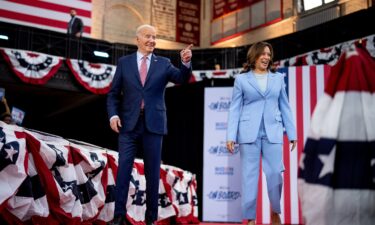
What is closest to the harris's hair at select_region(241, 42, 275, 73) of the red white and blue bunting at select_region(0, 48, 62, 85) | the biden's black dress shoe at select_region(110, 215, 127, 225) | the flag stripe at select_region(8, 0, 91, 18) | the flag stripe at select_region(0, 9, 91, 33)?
the biden's black dress shoe at select_region(110, 215, 127, 225)

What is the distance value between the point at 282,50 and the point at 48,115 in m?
9.24

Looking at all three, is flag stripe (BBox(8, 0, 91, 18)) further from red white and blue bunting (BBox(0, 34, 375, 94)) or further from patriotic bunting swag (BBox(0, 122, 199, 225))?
patriotic bunting swag (BBox(0, 122, 199, 225))

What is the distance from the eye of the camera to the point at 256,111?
10.5 feet

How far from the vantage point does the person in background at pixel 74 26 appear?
1227 centimetres

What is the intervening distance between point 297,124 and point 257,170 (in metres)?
3.79

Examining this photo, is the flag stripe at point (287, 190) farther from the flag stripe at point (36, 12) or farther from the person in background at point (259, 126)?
the flag stripe at point (36, 12)

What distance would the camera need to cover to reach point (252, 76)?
3270 mm

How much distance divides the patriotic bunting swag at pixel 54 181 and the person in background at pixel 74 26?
8077mm

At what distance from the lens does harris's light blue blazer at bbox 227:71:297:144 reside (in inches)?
126

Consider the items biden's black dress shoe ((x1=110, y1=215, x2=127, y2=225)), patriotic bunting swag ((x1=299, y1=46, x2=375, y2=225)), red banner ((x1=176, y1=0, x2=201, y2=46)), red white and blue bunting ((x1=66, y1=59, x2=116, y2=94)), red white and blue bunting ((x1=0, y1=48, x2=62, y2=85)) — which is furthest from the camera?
red banner ((x1=176, y1=0, x2=201, y2=46))

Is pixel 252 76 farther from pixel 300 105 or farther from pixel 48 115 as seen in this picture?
pixel 48 115

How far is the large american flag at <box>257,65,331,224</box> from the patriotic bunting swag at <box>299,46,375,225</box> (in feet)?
17.2

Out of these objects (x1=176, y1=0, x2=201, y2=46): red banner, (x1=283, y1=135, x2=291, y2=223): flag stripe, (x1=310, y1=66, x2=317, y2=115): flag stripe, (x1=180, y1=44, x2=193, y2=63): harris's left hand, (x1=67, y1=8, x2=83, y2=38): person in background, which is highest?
(x1=176, y1=0, x2=201, y2=46): red banner

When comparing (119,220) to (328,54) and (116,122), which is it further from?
(328,54)
